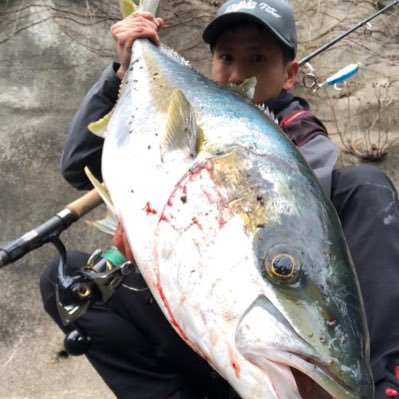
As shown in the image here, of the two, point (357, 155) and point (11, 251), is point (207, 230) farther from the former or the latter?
point (357, 155)

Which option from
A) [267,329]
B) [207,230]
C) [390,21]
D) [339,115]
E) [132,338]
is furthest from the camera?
[390,21]

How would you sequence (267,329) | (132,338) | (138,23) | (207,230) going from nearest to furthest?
1. (267,329)
2. (207,230)
3. (138,23)
4. (132,338)

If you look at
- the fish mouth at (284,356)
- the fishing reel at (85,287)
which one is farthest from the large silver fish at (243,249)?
the fishing reel at (85,287)

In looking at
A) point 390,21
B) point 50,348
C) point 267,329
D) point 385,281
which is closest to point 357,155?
point 390,21

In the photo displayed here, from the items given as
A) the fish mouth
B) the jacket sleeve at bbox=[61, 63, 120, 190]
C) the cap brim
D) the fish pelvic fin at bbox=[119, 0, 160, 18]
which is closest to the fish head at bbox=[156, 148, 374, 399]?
the fish mouth

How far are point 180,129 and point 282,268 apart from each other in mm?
562

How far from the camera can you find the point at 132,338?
8.48 feet

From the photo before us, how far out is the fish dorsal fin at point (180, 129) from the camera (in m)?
1.61

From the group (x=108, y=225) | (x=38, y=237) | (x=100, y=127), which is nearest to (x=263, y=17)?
(x=100, y=127)

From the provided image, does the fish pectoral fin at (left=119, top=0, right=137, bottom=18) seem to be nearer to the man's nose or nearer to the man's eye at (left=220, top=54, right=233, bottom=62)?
the man's eye at (left=220, top=54, right=233, bottom=62)

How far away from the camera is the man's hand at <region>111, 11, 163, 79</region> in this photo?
7.63 feet

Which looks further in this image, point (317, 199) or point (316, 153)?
point (316, 153)

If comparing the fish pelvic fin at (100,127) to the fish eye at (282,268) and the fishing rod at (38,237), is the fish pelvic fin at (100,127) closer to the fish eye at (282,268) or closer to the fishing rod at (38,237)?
the fishing rod at (38,237)

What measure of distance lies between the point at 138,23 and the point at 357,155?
369 centimetres
